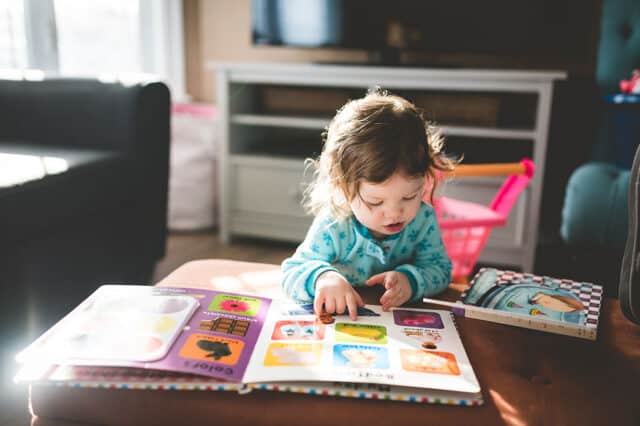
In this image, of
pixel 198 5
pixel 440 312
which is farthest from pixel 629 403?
pixel 198 5

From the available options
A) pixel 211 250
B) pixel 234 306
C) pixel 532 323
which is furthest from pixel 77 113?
pixel 532 323

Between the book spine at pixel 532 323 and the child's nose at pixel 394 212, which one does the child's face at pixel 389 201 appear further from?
the book spine at pixel 532 323

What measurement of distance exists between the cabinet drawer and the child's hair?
127cm

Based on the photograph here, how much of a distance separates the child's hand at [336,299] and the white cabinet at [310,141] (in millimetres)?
1252

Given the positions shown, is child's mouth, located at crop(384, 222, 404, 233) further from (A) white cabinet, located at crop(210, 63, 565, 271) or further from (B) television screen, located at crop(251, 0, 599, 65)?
(B) television screen, located at crop(251, 0, 599, 65)

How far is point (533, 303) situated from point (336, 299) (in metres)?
0.26

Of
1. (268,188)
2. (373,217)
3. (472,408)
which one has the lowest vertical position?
(268,188)

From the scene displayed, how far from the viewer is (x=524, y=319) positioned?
2.32 feet

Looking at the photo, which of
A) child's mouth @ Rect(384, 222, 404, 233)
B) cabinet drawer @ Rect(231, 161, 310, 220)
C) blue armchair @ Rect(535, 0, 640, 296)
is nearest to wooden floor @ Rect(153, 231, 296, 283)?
cabinet drawer @ Rect(231, 161, 310, 220)

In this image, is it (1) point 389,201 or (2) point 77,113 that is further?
(2) point 77,113

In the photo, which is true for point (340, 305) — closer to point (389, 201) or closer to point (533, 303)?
point (389, 201)

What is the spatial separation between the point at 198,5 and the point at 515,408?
2.55 meters

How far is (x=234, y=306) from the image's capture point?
2.28 ft

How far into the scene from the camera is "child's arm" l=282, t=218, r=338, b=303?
0.77m
